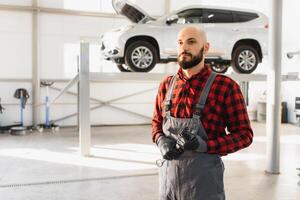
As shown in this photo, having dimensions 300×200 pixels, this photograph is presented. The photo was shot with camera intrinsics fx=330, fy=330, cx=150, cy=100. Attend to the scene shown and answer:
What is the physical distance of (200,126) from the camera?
187cm

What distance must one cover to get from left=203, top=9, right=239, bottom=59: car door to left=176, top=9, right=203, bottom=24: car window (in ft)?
0.37

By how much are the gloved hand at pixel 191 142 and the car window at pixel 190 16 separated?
205 inches

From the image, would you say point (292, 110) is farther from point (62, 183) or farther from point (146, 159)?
point (62, 183)

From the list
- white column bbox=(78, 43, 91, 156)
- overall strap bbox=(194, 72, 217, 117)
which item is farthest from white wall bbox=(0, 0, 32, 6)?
overall strap bbox=(194, 72, 217, 117)

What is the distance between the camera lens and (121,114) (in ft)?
38.4

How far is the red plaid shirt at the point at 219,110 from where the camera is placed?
1877 mm

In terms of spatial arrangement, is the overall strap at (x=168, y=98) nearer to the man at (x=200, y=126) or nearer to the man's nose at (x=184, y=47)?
the man at (x=200, y=126)

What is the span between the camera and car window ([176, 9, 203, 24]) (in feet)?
22.2

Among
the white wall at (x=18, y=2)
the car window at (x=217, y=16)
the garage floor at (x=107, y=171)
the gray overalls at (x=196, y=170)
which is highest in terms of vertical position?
the white wall at (x=18, y=2)

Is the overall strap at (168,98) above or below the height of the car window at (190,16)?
below

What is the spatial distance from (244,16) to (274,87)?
2405 mm

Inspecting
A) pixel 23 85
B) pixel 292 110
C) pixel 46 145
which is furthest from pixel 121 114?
pixel 292 110

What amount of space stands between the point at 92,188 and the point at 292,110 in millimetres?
9973

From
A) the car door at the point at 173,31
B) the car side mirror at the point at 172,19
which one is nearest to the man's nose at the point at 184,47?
the car door at the point at 173,31
